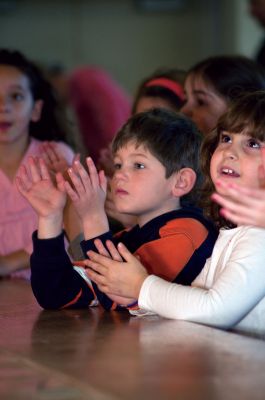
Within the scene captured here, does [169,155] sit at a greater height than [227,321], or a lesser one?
greater

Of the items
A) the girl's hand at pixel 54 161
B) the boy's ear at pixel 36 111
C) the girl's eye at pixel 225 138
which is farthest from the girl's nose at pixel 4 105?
the girl's eye at pixel 225 138

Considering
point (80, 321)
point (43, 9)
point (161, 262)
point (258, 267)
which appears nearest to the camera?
point (258, 267)

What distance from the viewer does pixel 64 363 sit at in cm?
154

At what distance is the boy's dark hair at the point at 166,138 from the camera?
232 centimetres

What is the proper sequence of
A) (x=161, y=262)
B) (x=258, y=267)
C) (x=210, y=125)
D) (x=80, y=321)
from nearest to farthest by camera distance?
(x=258, y=267) < (x=80, y=321) < (x=161, y=262) < (x=210, y=125)

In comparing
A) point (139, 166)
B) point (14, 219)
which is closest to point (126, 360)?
point (139, 166)

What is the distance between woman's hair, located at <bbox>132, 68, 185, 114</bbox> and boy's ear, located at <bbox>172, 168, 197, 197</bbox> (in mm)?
932

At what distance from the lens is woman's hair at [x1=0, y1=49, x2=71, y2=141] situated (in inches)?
133

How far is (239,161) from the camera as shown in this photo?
6.56 ft

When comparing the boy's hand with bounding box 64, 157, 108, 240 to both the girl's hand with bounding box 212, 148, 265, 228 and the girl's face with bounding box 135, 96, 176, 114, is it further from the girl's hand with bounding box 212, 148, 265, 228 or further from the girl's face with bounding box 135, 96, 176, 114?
the girl's face with bounding box 135, 96, 176, 114

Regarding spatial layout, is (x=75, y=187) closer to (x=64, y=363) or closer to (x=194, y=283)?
(x=194, y=283)

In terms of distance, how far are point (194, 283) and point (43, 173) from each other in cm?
48

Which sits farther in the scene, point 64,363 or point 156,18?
point 156,18

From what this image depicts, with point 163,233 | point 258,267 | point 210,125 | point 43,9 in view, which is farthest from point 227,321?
point 43,9
